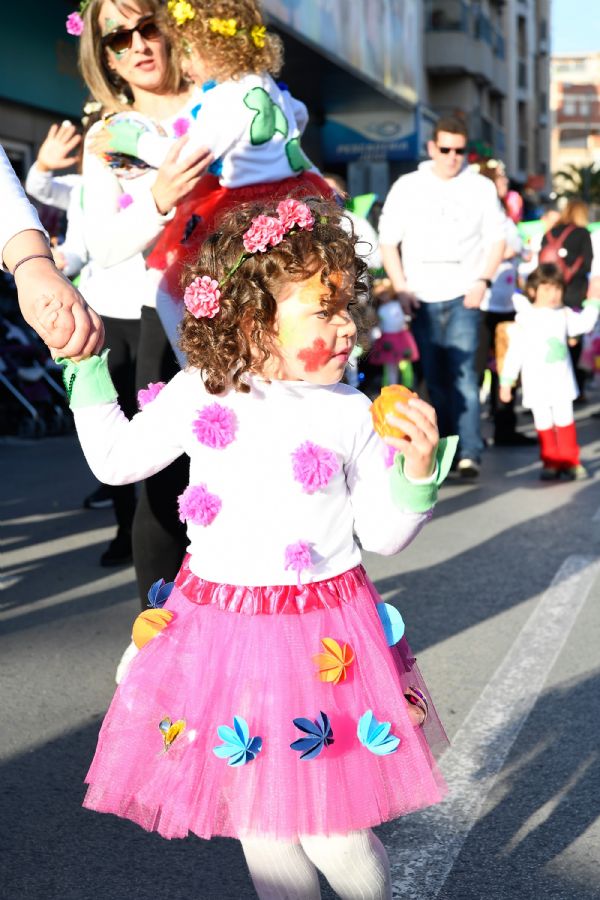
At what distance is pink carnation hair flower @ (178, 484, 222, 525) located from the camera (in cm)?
262

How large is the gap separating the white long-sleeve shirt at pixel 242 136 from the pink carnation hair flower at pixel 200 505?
1.55 metres

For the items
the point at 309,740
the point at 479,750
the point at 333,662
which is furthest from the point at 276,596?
the point at 479,750

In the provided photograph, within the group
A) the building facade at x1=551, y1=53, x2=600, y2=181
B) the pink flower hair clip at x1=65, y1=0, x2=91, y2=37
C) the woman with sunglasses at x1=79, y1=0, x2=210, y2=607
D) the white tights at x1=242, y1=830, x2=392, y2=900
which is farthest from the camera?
the building facade at x1=551, y1=53, x2=600, y2=181

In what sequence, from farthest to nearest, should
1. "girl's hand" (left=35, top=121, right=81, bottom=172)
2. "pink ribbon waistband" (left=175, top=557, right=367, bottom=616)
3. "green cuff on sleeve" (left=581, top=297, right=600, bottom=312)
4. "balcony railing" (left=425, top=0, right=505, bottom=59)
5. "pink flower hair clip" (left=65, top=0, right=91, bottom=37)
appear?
Result: "balcony railing" (left=425, top=0, right=505, bottom=59) → "green cuff on sleeve" (left=581, top=297, right=600, bottom=312) → "girl's hand" (left=35, top=121, right=81, bottom=172) → "pink flower hair clip" (left=65, top=0, right=91, bottom=37) → "pink ribbon waistband" (left=175, top=557, right=367, bottom=616)

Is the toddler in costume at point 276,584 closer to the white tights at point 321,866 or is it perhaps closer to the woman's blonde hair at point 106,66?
the white tights at point 321,866

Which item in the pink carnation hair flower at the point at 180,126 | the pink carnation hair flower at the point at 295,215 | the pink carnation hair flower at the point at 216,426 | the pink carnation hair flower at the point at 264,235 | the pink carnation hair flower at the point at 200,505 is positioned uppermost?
the pink carnation hair flower at the point at 180,126

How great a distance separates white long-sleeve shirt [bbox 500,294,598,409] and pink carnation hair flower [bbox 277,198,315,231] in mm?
6686

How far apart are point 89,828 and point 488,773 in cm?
108

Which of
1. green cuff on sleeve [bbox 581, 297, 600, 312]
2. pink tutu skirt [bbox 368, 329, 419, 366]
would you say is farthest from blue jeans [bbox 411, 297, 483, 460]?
pink tutu skirt [bbox 368, 329, 419, 366]

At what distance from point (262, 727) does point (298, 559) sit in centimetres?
32

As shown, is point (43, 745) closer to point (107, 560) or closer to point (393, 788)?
point (393, 788)

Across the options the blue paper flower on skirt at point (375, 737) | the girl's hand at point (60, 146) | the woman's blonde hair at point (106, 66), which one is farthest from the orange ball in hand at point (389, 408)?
the girl's hand at point (60, 146)

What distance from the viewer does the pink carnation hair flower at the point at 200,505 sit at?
262cm

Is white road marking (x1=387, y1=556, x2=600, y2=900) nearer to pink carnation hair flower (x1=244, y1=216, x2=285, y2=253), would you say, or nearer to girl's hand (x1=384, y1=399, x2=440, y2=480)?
girl's hand (x1=384, y1=399, x2=440, y2=480)
